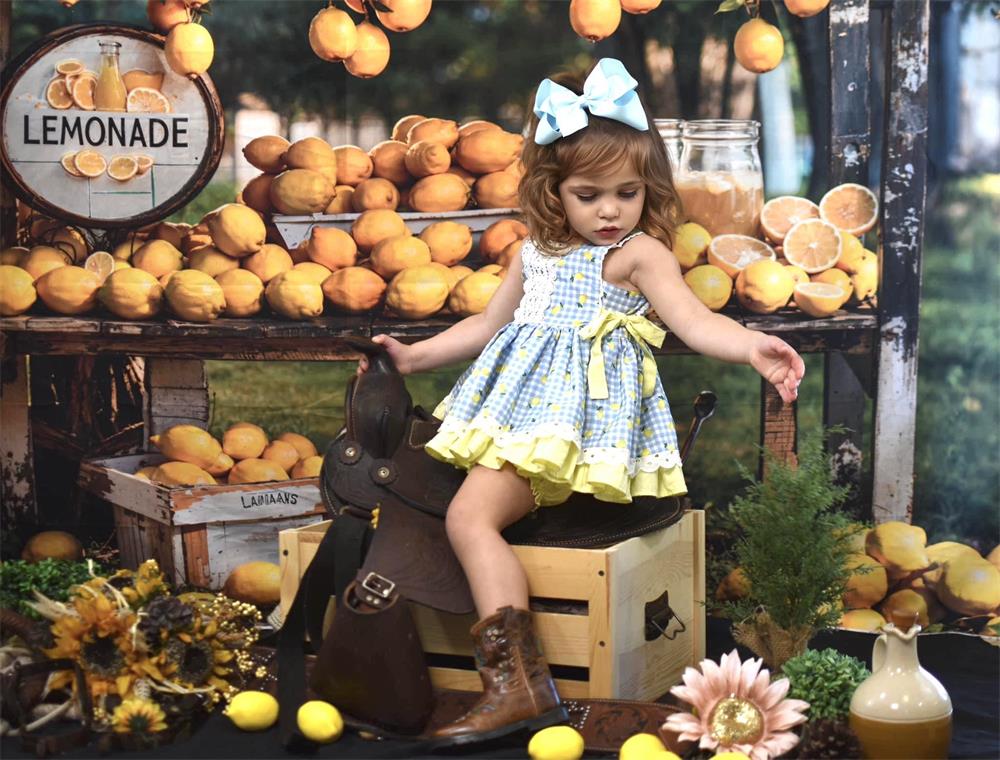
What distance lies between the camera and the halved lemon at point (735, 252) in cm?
403

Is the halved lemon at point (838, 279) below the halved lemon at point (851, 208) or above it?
below

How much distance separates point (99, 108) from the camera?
13.2ft

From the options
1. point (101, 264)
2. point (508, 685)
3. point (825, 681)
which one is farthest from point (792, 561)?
point (101, 264)

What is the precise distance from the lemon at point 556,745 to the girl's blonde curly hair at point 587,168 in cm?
116

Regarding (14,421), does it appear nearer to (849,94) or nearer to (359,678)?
(359,678)

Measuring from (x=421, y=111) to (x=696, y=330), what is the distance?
A: 141 centimetres

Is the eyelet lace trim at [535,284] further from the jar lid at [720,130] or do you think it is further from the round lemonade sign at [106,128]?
the round lemonade sign at [106,128]

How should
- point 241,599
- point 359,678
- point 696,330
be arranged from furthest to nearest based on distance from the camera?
point 241,599 → point 696,330 → point 359,678

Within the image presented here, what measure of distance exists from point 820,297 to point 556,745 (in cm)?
186

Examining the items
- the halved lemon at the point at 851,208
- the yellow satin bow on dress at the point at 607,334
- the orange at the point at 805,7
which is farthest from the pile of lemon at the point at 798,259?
the yellow satin bow on dress at the point at 607,334

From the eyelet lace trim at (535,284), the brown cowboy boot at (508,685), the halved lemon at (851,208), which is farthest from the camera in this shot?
the halved lemon at (851,208)

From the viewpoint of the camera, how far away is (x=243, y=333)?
4.03 metres

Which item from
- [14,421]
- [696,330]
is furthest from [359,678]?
[14,421]

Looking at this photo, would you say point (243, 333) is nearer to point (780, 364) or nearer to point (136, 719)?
point (136, 719)
